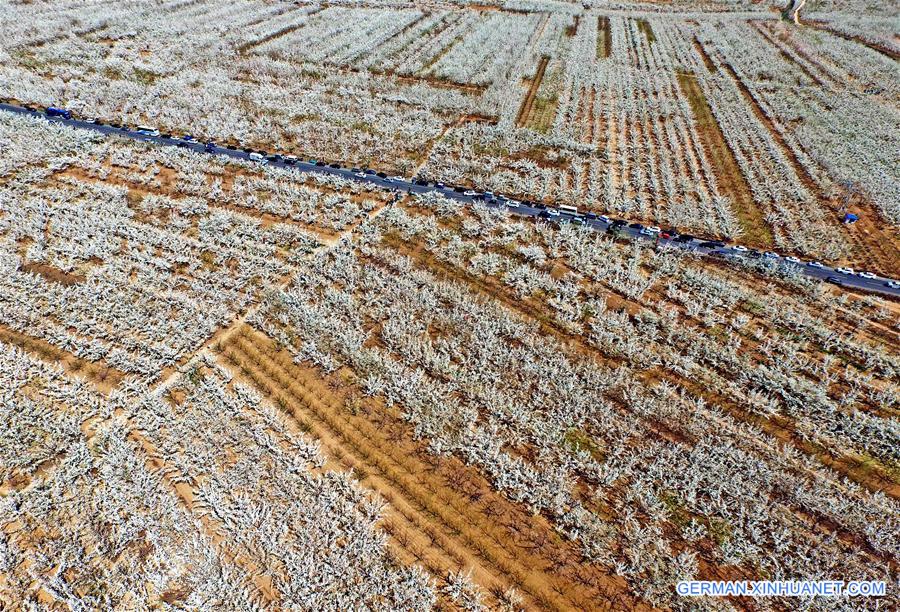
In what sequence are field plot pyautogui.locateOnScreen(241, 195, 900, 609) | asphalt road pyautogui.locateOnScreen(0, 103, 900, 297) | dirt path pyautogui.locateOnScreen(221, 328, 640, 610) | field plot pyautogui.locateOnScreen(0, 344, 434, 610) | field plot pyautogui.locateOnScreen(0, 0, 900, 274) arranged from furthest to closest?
field plot pyautogui.locateOnScreen(0, 0, 900, 274), asphalt road pyautogui.locateOnScreen(0, 103, 900, 297), field plot pyautogui.locateOnScreen(241, 195, 900, 609), dirt path pyautogui.locateOnScreen(221, 328, 640, 610), field plot pyautogui.locateOnScreen(0, 344, 434, 610)

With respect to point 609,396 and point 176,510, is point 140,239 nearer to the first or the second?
point 176,510

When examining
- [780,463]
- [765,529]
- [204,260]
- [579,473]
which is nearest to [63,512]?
[204,260]

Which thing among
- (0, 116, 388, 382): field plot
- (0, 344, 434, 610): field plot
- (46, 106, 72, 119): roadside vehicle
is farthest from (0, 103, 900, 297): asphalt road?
(0, 344, 434, 610): field plot

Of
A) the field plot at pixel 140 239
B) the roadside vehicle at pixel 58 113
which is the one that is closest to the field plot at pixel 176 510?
the field plot at pixel 140 239

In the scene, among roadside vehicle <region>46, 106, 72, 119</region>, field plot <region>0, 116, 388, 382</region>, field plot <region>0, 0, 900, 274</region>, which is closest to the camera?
field plot <region>0, 116, 388, 382</region>

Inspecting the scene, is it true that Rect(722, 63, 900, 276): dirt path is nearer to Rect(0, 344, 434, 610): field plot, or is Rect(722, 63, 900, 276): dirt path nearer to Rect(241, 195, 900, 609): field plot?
Rect(241, 195, 900, 609): field plot

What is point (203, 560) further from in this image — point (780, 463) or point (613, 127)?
point (613, 127)

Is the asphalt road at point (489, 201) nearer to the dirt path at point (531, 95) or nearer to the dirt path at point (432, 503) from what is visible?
the dirt path at point (531, 95)
